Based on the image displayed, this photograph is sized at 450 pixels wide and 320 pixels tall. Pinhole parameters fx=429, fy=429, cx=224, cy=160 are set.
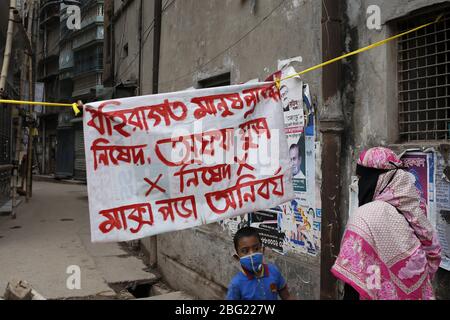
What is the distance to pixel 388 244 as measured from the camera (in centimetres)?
212

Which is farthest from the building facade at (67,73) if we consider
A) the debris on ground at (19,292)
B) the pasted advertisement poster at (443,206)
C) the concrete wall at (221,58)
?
the pasted advertisement poster at (443,206)

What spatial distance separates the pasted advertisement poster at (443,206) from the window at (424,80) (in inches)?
9.2

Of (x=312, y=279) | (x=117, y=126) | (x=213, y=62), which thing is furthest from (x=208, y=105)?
(x=213, y=62)

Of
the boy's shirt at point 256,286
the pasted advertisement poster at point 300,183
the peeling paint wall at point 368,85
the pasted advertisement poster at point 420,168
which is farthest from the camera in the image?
the pasted advertisement poster at point 300,183

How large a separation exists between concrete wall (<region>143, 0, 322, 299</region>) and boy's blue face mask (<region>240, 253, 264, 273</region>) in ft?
4.32

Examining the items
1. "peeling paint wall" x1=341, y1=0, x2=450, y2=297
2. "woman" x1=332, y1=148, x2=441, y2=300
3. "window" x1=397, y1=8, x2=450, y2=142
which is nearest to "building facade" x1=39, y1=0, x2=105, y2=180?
"peeling paint wall" x1=341, y1=0, x2=450, y2=297

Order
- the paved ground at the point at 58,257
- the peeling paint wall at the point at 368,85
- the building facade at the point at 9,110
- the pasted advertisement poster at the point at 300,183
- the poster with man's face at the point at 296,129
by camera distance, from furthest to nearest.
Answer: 1. the building facade at the point at 9,110
2. the paved ground at the point at 58,257
3. the poster with man's face at the point at 296,129
4. the pasted advertisement poster at the point at 300,183
5. the peeling paint wall at the point at 368,85

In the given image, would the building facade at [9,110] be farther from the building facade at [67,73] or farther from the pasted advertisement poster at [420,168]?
the pasted advertisement poster at [420,168]

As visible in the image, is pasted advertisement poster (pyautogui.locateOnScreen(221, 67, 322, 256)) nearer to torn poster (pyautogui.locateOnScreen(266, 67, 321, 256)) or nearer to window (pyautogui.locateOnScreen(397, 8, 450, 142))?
torn poster (pyautogui.locateOnScreen(266, 67, 321, 256))

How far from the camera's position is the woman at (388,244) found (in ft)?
6.96

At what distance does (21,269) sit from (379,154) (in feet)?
19.9

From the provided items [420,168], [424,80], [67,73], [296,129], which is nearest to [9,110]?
[296,129]

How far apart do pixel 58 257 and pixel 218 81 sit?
429 cm
